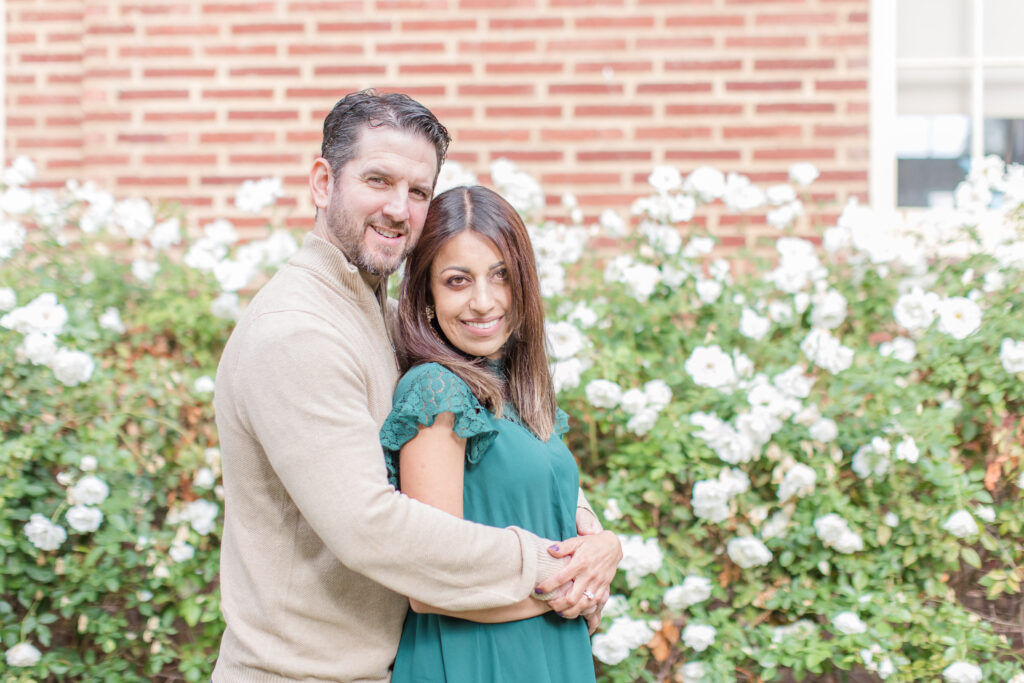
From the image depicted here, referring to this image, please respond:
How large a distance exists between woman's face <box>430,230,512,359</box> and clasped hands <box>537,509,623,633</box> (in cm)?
46

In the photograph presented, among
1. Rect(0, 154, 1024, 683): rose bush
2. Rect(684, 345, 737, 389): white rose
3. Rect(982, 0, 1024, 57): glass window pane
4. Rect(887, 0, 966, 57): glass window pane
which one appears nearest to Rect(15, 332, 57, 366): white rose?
Rect(0, 154, 1024, 683): rose bush

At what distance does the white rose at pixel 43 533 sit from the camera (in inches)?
102

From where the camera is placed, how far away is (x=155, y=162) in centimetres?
380

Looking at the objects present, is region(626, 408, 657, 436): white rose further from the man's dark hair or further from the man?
the man's dark hair

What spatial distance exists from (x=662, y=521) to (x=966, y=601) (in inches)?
42.3

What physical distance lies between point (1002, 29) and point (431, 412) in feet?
11.6

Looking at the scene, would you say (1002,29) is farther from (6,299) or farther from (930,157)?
(6,299)

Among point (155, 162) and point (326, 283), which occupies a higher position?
point (155, 162)

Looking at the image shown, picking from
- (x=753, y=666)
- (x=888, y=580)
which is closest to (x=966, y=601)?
(x=888, y=580)

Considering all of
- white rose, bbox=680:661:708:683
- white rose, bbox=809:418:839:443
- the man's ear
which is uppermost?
the man's ear

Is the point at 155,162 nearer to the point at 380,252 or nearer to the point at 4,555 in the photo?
the point at 4,555

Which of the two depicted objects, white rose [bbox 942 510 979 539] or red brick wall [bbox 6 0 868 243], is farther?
red brick wall [bbox 6 0 868 243]

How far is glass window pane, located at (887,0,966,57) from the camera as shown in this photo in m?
3.79

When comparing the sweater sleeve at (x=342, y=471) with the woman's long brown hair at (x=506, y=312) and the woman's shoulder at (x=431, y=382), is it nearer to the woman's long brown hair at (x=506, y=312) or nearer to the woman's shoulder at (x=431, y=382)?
the woman's shoulder at (x=431, y=382)
